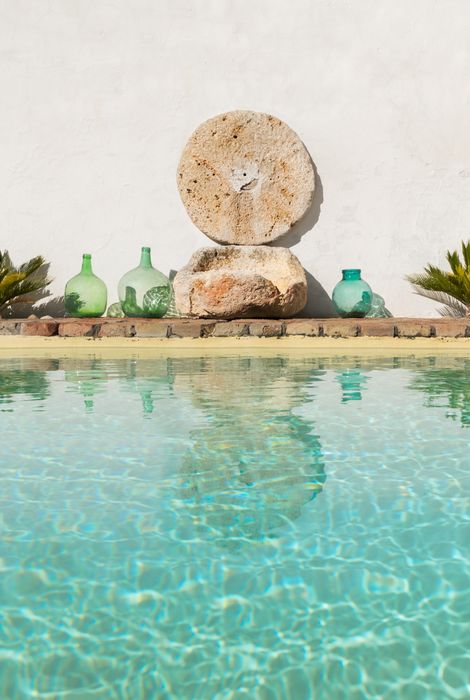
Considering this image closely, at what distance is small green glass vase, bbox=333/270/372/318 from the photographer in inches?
254

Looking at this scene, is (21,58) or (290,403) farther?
(21,58)

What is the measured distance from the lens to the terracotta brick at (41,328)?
18.7 ft

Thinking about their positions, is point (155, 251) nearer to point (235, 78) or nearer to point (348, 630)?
point (235, 78)

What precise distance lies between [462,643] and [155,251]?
6.36 m

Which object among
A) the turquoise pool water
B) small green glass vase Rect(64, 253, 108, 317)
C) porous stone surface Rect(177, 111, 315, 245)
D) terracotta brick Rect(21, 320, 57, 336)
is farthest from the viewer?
porous stone surface Rect(177, 111, 315, 245)

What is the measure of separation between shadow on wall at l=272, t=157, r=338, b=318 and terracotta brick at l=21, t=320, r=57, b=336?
2.45 meters

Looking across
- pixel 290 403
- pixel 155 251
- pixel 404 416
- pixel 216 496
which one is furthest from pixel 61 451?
pixel 155 251

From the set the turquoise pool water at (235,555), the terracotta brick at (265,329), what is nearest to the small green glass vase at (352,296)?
the terracotta brick at (265,329)

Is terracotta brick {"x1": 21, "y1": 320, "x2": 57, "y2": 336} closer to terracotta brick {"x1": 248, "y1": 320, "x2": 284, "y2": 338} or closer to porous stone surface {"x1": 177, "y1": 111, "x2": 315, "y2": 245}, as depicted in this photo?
terracotta brick {"x1": 248, "y1": 320, "x2": 284, "y2": 338}

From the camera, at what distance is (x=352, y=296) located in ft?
21.1

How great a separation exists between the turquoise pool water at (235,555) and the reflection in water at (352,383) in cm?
40

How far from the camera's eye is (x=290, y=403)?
307 cm

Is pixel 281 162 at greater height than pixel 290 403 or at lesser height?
greater

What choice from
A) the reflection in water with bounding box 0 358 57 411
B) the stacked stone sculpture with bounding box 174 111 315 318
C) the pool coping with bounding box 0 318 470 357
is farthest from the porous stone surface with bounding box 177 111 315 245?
the reflection in water with bounding box 0 358 57 411
